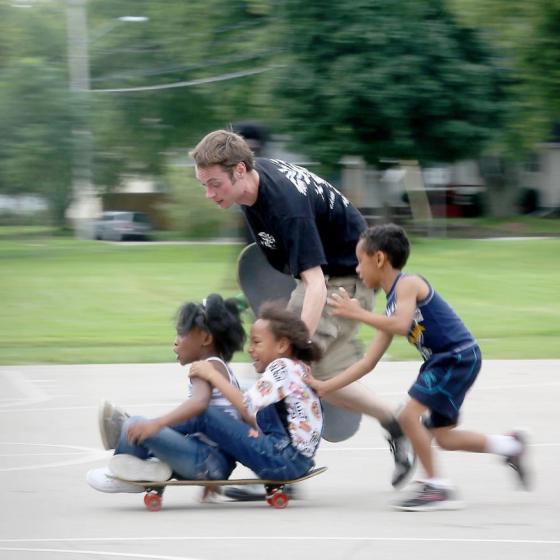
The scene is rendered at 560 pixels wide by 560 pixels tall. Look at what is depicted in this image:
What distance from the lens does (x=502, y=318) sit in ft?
52.2

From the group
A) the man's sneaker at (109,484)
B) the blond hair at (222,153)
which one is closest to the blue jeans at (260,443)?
the man's sneaker at (109,484)

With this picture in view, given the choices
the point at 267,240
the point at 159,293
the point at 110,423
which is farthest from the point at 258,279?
the point at 159,293

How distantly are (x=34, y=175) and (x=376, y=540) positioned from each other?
33169mm

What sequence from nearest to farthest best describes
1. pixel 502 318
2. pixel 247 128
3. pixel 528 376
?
pixel 247 128 → pixel 528 376 → pixel 502 318

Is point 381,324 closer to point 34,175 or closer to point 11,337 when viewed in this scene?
point 11,337

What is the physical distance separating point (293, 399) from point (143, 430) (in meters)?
0.69

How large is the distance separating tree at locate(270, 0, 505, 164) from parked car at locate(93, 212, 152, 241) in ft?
41.2

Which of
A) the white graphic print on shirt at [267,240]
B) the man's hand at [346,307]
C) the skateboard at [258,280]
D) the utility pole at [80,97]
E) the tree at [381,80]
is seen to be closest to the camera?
the man's hand at [346,307]

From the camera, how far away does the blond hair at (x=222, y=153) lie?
18.8 ft

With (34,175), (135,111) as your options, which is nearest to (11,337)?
(34,175)

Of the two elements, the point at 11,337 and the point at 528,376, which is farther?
the point at 11,337

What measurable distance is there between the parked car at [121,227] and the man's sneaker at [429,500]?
126 ft

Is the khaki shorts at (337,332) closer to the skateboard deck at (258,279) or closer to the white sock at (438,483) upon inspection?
the skateboard deck at (258,279)

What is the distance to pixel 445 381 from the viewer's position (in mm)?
5715
